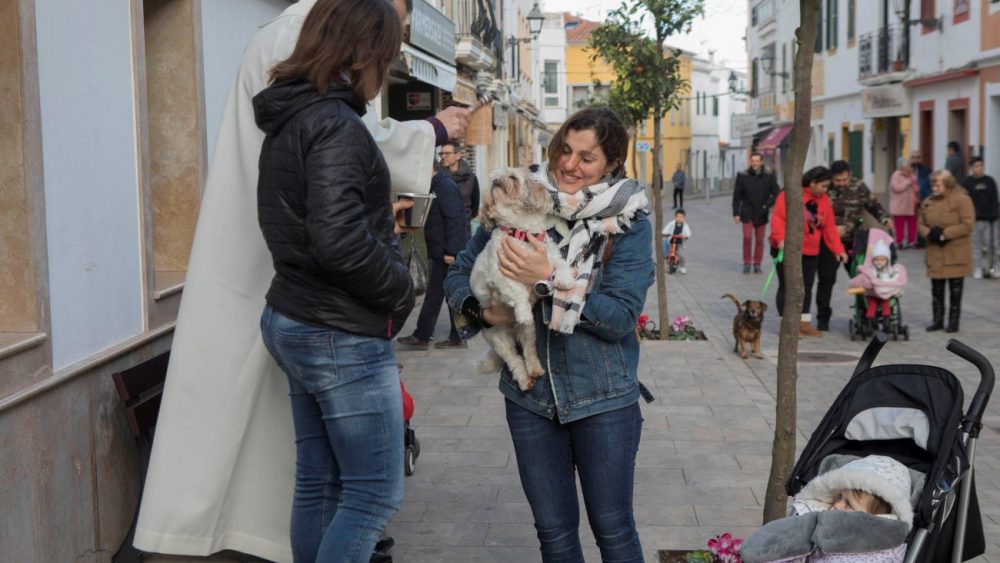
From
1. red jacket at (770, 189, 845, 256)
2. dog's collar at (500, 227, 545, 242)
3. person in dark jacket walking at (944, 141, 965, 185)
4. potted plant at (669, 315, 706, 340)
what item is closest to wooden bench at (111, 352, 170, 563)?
dog's collar at (500, 227, 545, 242)

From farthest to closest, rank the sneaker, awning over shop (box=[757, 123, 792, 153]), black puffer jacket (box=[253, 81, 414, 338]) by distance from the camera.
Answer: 1. awning over shop (box=[757, 123, 792, 153])
2. the sneaker
3. black puffer jacket (box=[253, 81, 414, 338])

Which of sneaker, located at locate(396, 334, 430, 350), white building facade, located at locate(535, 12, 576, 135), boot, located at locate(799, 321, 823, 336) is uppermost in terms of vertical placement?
white building facade, located at locate(535, 12, 576, 135)

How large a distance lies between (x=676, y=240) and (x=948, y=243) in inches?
320

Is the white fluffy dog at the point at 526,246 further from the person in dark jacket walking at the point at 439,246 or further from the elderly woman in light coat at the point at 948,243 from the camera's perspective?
the elderly woman in light coat at the point at 948,243

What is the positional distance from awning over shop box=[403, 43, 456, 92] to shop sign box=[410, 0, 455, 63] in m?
0.09

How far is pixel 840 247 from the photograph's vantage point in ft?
41.6

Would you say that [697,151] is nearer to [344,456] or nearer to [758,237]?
[758,237]

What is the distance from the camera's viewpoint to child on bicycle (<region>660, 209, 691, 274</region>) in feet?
67.5

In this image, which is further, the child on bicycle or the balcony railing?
the balcony railing

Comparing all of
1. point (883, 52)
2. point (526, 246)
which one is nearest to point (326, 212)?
point (526, 246)

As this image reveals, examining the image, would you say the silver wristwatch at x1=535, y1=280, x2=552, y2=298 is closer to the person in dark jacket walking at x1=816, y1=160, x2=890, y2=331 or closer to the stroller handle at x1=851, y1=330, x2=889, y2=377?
the stroller handle at x1=851, y1=330, x2=889, y2=377

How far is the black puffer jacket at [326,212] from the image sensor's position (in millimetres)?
3508

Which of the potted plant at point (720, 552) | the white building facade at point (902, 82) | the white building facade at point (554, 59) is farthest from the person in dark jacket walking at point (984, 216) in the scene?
the white building facade at point (554, 59)

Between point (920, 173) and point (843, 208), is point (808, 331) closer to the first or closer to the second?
point (843, 208)
